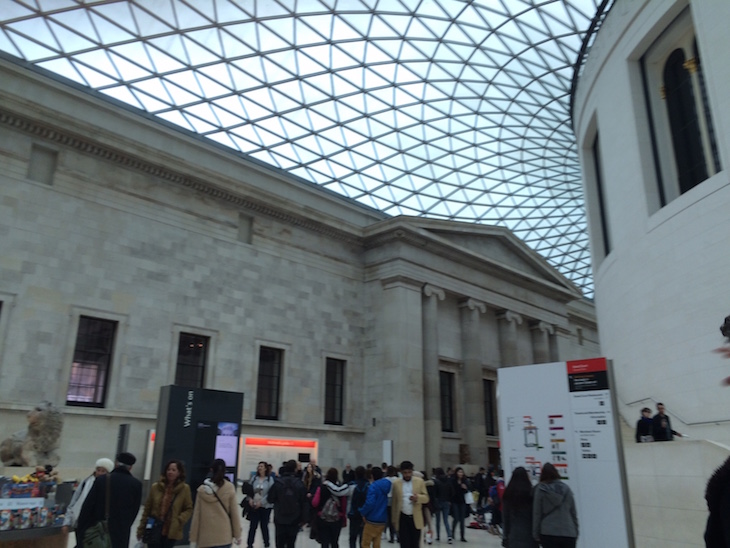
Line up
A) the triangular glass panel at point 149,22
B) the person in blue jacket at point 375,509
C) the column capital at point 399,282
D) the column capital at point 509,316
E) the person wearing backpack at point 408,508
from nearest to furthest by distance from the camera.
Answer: the person in blue jacket at point 375,509 < the person wearing backpack at point 408,508 < the triangular glass panel at point 149,22 < the column capital at point 399,282 < the column capital at point 509,316

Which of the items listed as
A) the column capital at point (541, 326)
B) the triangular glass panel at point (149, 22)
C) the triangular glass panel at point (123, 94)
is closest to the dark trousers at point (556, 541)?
the triangular glass panel at point (149, 22)

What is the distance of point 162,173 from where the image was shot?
81.0 feet

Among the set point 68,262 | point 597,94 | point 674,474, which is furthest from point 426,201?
point 674,474

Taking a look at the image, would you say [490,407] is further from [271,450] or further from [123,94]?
[123,94]

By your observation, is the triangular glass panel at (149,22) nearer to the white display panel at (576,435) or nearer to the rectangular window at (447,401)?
the rectangular window at (447,401)

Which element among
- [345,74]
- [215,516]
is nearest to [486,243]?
[345,74]

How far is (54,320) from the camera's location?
66.9 ft

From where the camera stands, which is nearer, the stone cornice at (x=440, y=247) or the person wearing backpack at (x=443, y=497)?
the person wearing backpack at (x=443, y=497)

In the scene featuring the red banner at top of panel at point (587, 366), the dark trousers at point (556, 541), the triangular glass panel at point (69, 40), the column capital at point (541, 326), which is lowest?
the dark trousers at point (556, 541)

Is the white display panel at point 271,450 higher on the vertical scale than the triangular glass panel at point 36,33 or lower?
lower

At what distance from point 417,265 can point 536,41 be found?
1336cm

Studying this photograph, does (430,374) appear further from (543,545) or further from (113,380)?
(543,545)

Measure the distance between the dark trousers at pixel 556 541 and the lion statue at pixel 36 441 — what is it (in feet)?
46.9

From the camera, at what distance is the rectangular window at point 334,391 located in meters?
29.0
